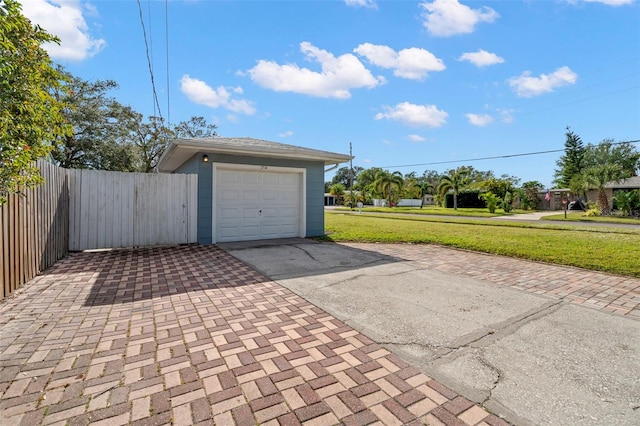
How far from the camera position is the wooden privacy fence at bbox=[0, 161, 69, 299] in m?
3.82

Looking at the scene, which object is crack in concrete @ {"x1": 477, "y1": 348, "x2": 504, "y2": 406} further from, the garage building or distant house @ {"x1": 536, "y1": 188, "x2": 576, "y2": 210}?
distant house @ {"x1": 536, "y1": 188, "x2": 576, "y2": 210}

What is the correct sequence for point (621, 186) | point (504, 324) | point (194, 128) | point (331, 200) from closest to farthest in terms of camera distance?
point (504, 324)
point (194, 128)
point (621, 186)
point (331, 200)

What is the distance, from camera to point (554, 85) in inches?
830

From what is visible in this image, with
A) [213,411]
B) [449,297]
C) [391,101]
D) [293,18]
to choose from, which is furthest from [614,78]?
[213,411]

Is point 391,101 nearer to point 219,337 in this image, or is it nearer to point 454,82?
point 454,82

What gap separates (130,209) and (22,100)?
17.5 ft

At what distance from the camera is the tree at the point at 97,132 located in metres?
17.5

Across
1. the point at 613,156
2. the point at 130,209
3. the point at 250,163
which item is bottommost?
the point at 130,209

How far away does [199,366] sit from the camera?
2.29 m

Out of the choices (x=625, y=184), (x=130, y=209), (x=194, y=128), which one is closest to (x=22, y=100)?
(x=130, y=209)

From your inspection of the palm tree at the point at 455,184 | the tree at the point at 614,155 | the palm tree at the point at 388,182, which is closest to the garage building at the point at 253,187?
the palm tree at the point at 455,184

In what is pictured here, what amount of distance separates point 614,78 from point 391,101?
50.5 ft

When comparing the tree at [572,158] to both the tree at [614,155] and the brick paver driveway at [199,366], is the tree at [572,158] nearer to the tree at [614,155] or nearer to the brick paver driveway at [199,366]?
the tree at [614,155]

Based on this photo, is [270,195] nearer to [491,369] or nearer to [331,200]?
[491,369]
